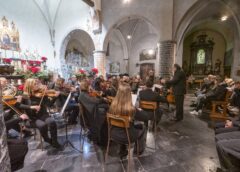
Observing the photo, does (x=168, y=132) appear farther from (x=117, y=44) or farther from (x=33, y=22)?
(x=117, y=44)

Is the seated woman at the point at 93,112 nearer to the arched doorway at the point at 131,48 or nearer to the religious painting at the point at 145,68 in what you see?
the arched doorway at the point at 131,48

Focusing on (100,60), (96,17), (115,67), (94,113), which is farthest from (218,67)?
(94,113)

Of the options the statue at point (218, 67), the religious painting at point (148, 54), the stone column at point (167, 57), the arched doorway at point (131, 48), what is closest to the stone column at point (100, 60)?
the stone column at point (167, 57)

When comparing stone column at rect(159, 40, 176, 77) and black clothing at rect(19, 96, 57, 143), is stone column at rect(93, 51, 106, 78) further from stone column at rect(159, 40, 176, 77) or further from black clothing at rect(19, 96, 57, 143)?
black clothing at rect(19, 96, 57, 143)

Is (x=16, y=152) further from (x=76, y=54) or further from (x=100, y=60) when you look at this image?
(x=76, y=54)

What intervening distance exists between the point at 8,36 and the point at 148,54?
→ 11.0 metres

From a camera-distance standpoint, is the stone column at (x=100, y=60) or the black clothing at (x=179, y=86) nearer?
the black clothing at (x=179, y=86)

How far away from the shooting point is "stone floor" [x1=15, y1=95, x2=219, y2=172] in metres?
2.15

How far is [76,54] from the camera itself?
39.8ft

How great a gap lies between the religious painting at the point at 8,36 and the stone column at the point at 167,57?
8.67 m

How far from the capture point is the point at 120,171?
2.09 m

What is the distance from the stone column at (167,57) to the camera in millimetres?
6438

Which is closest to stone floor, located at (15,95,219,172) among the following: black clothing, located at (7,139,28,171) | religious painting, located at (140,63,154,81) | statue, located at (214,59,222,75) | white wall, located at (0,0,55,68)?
black clothing, located at (7,139,28,171)

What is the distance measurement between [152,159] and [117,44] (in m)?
13.1
